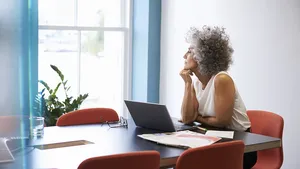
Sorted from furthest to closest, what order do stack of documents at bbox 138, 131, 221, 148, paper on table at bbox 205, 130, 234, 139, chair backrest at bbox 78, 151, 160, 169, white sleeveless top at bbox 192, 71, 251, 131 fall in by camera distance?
white sleeveless top at bbox 192, 71, 251, 131 < paper on table at bbox 205, 130, 234, 139 < stack of documents at bbox 138, 131, 221, 148 < chair backrest at bbox 78, 151, 160, 169

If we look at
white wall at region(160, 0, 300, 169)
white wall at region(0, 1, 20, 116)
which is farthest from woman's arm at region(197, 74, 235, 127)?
white wall at region(0, 1, 20, 116)

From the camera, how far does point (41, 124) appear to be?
2578 millimetres

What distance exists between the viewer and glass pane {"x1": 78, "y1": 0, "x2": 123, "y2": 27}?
486cm

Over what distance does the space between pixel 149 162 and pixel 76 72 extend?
310cm

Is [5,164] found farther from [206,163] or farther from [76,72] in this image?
[76,72]

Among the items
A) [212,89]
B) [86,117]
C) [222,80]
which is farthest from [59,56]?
[222,80]

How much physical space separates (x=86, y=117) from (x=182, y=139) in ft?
2.96

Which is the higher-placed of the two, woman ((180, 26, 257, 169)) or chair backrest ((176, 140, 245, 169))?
woman ((180, 26, 257, 169))

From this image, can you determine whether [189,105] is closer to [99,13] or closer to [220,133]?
[220,133]

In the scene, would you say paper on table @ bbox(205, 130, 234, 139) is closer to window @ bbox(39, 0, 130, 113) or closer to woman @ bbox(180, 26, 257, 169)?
woman @ bbox(180, 26, 257, 169)

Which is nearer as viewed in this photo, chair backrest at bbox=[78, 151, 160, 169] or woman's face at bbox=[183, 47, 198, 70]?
chair backrest at bbox=[78, 151, 160, 169]

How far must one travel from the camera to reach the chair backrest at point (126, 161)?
1757 millimetres

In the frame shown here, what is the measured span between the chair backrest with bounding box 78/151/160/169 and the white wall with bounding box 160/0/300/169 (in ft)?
6.78

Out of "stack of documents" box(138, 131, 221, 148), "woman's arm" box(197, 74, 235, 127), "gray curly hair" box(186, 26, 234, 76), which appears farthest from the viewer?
"gray curly hair" box(186, 26, 234, 76)
